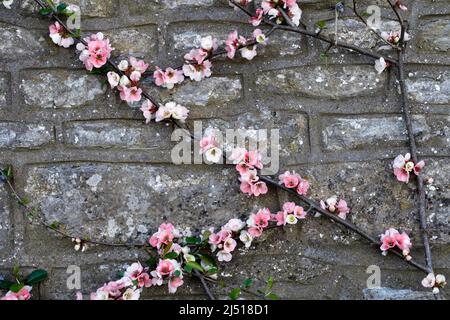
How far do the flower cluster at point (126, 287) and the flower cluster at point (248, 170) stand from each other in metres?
0.41

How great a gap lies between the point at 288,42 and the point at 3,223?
1083mm

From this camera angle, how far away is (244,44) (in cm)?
220

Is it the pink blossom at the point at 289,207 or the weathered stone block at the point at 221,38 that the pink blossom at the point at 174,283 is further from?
the weathered stone block at the point at 221,38

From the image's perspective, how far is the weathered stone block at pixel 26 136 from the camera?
218 cm

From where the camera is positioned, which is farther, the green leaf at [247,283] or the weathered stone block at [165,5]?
the weathered stone block at [165,5]

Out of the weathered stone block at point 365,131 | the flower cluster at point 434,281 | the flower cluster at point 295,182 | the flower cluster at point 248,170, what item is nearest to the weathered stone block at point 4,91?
the flower cluster at point 248,170

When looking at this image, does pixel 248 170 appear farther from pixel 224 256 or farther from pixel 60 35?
pixel 60 35

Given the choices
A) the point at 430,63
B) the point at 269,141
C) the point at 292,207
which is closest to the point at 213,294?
Result: the point at 292,207

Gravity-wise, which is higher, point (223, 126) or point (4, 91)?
point (4, 91)

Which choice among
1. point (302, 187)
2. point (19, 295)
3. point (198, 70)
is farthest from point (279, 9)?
point (19, 295)

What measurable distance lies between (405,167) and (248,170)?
1.61 feet

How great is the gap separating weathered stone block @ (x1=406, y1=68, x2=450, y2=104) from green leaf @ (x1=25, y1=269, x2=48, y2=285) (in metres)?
1.29

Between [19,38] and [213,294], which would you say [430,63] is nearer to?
[213,294]

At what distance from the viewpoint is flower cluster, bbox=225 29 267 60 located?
2.19m
